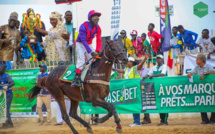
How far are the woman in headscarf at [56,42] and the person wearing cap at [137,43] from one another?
3437mm

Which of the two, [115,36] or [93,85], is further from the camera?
[115,36]

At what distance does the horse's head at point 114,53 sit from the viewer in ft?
33.2

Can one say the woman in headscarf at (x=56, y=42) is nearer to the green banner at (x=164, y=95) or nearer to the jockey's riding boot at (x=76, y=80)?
the green banner at (x=164, y=95)

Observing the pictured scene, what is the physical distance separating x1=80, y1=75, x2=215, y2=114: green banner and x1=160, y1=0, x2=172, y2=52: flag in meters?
2.57

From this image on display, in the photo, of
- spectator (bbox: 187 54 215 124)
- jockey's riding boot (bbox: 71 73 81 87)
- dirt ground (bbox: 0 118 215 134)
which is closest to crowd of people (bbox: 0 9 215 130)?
dirt ground (bbox: 0 118 215 134)

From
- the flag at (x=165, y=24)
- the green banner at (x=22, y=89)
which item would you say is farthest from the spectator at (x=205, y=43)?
the green banner at (x=22, y=89)

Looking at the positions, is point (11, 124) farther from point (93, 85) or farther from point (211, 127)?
point (211, 127)

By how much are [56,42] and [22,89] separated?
8.98 feet

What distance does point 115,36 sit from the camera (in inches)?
514

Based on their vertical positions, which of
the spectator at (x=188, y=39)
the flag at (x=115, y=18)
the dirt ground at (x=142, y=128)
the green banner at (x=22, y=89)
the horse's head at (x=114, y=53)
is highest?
the flag at (x=115, y=18)

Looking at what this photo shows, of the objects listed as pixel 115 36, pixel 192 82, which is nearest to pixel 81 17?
pixel 115 36

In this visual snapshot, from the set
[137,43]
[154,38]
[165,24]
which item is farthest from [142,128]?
[137,43]

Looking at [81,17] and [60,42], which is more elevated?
Result: [81,17]

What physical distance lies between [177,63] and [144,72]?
4.89 ft
